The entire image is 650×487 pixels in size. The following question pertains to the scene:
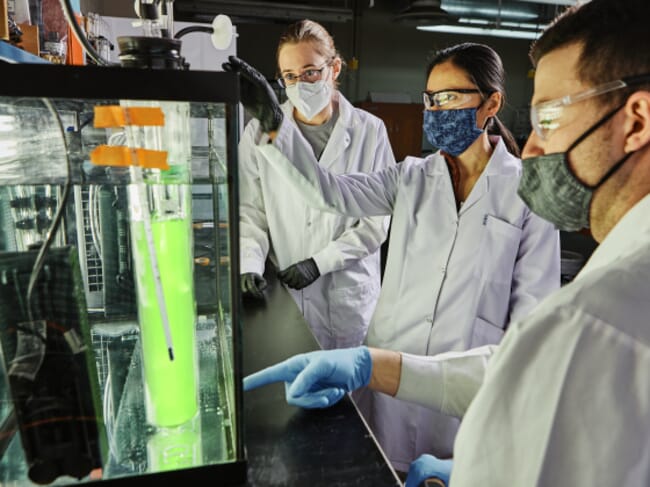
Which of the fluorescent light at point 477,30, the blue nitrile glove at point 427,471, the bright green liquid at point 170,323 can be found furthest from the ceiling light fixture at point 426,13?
the bright green liquid at point 170,323

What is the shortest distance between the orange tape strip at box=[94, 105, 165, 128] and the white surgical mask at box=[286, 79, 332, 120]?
1445 mm

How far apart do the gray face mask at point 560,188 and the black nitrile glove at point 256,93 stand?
0.59 meters

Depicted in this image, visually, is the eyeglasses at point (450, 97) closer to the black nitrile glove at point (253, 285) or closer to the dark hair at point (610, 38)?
the dark hair at point (610, 38)

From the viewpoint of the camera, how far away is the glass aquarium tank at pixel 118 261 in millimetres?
618

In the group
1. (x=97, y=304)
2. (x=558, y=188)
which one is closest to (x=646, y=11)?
(x=558, y=188)

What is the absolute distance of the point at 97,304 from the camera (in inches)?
33.9

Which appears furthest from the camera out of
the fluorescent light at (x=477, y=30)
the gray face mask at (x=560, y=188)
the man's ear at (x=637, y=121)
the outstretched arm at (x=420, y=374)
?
the fluorescent light at (x=477, y=30)

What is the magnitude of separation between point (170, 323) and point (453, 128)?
1.23 m

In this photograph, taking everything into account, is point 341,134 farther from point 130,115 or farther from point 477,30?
point 477,30

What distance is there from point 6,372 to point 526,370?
684 mm

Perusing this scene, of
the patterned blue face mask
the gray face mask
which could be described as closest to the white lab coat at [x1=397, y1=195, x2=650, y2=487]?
the gray face mask

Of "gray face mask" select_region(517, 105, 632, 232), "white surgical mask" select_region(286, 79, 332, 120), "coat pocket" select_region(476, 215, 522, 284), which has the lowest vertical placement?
"coat pocket" select_region(476, 215, 522, 284)

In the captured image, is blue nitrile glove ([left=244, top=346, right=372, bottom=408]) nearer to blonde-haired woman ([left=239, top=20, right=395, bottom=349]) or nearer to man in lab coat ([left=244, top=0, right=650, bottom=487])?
man in lab coat ([left=244, top=0, right=650, bottom=487])

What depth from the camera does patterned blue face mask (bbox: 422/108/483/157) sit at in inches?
62.9
